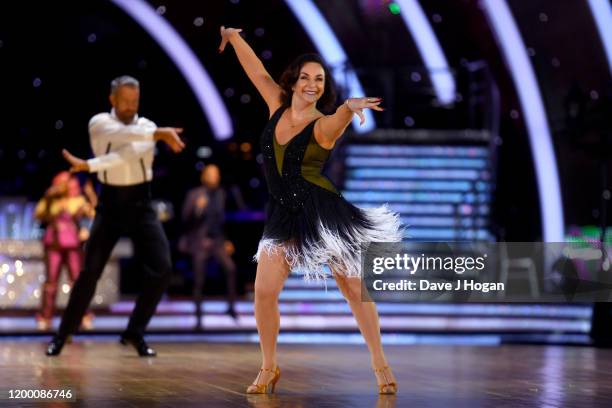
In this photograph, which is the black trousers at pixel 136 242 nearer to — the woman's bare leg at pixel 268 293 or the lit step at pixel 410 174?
the woman's bare leg at pixel 268 293

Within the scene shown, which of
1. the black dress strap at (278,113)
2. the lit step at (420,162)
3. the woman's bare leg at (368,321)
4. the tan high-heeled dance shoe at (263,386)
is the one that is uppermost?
the lit step at (420,162)

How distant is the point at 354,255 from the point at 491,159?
34.5 feet

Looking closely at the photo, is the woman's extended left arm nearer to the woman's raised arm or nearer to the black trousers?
the woman's raised arm

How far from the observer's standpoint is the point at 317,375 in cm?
732

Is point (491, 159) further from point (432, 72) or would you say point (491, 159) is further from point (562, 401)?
point (562, 401)

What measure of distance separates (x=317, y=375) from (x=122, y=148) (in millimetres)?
2157

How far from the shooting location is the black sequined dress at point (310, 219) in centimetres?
611

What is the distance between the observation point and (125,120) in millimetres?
8641

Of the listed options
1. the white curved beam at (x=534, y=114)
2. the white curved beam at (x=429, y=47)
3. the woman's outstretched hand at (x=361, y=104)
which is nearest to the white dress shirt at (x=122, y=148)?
the woman's outstretched hand at (x=361, y=104)

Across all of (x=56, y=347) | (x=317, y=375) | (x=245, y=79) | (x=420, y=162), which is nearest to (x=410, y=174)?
(x=420, y=162)

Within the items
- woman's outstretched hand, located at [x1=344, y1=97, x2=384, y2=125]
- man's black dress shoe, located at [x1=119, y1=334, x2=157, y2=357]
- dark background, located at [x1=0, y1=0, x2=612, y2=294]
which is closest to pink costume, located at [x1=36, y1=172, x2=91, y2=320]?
man's black dress shoe, located at [x1=119, y1=334, x2=157, y2=357]

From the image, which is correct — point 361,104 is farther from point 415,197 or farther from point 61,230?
point 415,197

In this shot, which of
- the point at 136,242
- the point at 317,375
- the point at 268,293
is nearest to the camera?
the point at 268,293

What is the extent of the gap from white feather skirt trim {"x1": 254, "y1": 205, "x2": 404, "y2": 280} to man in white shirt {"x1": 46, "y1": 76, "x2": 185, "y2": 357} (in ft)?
8.24
